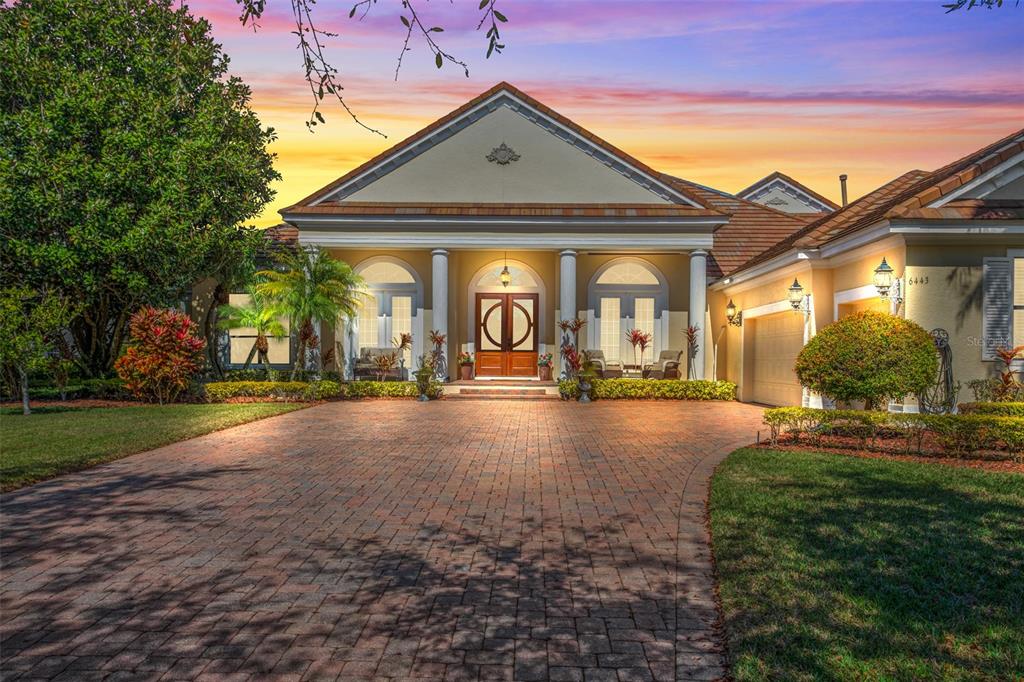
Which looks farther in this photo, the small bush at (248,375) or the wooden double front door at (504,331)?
the wooden double front door at (504,331)

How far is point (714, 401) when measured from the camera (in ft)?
67.2

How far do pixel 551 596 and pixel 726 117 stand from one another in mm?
13010

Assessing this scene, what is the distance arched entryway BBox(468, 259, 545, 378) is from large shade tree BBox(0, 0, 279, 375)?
738 centimetres

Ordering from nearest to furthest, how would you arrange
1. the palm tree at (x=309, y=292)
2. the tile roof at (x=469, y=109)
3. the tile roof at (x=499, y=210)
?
the palm tree at (x=309, y=292)
the tile roof at (x=499, y=210)
the tile roof at (x=469, y=109)

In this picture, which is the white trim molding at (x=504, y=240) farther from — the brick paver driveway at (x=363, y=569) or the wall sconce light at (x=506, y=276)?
the brick paver driveway at (x=363, y=569)

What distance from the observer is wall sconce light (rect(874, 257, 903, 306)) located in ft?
43.8

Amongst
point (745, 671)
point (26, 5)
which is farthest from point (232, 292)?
point (745, 671)

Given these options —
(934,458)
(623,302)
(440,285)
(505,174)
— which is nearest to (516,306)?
(440,285)

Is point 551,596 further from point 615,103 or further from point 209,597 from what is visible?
point 615,103

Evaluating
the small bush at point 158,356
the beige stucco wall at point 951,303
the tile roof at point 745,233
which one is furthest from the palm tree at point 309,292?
the beige stucco wall at point 951,303

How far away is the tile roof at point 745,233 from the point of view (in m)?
24.1

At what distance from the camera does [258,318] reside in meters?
21.0

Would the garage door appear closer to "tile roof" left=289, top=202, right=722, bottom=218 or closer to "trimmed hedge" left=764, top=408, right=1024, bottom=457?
"tile roof" left=289, top=202, right=722, bottom=218

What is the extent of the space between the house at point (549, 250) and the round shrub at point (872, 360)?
15.8 feet
